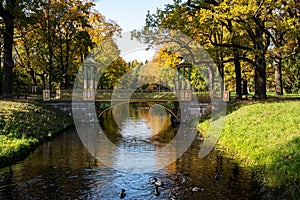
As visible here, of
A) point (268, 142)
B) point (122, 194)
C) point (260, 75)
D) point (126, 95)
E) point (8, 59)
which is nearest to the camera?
point (122, 194)

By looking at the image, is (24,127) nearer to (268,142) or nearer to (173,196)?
(173,196)

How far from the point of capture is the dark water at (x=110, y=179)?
1341 centimetres

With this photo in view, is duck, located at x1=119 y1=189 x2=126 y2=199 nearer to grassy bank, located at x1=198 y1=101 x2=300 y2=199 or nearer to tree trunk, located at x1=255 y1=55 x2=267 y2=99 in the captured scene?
grassy bank, located at x1=198 y1=101 x2=300 y2=199

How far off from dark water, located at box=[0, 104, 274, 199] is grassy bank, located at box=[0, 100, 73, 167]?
2.57 feet

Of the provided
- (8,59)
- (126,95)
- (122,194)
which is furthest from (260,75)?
(8,59)

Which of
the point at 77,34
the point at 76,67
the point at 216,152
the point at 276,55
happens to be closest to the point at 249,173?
the point at 216,152

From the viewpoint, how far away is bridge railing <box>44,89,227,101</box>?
36875 millimetres

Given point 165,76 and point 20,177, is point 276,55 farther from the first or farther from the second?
point 165,76

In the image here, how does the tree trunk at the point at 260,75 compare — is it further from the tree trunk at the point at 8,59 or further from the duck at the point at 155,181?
the tree trunk at the point at 8,59

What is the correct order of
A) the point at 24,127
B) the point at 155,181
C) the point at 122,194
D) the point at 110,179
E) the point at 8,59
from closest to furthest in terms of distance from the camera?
the point at 122,194, the point at 155,181, the point at 110,179, the point at 24,127, the point at 8,59

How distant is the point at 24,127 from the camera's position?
25172 millimetres

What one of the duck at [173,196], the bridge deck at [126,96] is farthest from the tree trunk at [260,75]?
the duck at [173,196]

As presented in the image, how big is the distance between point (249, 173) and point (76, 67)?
145ft

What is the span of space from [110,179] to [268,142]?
823 cm
